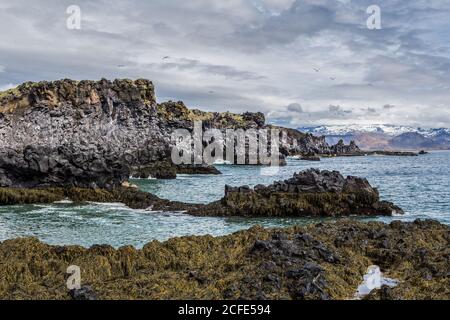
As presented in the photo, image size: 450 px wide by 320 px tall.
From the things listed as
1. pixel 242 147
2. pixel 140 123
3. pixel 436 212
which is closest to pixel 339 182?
pixel 436 212

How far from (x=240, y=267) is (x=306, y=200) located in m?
27.2

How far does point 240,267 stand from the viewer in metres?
16.7

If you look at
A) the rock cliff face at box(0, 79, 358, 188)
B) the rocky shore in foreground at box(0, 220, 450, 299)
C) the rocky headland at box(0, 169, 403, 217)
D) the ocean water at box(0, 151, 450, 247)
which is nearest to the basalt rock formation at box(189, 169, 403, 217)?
the rocky headland at box(0, 169, 403, 217)

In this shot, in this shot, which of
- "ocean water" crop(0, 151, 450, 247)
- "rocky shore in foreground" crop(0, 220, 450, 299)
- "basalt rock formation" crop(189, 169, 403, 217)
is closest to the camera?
"rocky shore in foreground" crop(0, 220, 450, 299)

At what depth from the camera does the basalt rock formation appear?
4166 cm

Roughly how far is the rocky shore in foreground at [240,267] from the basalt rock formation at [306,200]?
17301mm

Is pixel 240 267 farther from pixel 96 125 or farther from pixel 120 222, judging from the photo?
pixel 96 125

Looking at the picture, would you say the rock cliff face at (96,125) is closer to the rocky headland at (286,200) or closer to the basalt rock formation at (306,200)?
the rocky headland at (286,200)

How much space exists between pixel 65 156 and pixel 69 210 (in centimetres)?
1467

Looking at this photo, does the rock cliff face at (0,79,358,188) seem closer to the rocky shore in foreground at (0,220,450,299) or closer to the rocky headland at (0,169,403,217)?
the rocky headland at (0,169,403,217)

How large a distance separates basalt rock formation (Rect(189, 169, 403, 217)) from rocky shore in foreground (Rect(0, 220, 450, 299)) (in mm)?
17301

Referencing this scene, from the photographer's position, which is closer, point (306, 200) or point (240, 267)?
point (240, 267)

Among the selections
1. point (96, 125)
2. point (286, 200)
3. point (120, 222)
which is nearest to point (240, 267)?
point (120, 222)

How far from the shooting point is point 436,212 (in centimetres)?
4472
